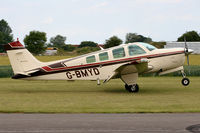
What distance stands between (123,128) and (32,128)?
2.25 m

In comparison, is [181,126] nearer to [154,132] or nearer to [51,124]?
[154,132]

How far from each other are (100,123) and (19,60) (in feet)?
32.2

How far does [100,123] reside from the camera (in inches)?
370

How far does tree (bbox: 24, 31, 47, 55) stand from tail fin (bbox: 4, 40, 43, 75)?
72.7m

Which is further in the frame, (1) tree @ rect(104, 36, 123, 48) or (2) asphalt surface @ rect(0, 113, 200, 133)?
(1) tree @ rect(104, 36, 123, 48)

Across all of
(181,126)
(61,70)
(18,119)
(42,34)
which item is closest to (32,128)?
(18,119)

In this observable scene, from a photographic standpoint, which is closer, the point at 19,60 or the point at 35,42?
the point at 19,60

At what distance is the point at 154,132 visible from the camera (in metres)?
8.27

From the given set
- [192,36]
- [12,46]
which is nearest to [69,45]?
[192,36]

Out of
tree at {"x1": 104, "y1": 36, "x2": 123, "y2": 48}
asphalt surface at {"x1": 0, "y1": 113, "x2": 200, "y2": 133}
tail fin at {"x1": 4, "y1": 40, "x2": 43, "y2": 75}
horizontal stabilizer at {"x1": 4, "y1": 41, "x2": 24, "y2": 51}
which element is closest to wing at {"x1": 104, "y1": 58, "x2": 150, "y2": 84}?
tail fin at {"x1": 4, "y1": 40, "x2": 43, "y2": 75}

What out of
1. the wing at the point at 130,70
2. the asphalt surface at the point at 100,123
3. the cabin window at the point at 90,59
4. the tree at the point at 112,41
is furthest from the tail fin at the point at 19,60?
the tree at the point at 112,41

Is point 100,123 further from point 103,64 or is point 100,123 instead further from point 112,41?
point 112,41

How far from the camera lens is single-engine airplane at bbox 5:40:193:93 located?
17922mm

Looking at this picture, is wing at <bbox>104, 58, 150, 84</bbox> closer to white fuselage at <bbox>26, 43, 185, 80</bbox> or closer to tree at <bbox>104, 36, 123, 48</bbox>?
white fuselage at <bbox>26, 43, 185, 80</bbox>
